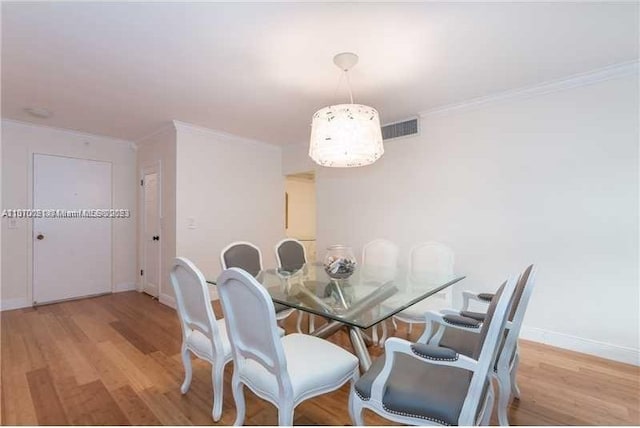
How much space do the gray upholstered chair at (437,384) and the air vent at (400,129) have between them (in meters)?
2.68

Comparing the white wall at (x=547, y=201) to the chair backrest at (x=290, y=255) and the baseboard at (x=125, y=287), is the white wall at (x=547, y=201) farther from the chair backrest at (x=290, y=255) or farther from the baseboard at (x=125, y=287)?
the baseboard at (x=125, y=287)

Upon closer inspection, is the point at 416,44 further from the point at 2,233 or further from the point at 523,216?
the point at 2,233

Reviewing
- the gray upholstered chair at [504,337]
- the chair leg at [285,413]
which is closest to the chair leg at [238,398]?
the chair leg at [285,413]

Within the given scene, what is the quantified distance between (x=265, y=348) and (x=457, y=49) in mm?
2327

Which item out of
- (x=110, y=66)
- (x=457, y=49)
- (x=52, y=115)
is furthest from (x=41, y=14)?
(x=457, y=49)

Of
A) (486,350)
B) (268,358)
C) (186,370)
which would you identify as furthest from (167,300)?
(486,350)

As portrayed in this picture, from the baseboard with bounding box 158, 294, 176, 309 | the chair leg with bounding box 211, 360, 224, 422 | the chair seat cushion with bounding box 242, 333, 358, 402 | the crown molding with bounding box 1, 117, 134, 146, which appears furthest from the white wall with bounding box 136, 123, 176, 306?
the chair seat cushion with bounding box 242, 333, 358, 402

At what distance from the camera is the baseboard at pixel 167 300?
3795 millimetres

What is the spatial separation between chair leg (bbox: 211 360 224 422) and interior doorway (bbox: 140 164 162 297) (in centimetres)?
288

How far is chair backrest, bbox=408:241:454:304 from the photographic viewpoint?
252cm

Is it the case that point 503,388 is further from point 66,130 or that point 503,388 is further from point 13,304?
point 66,130

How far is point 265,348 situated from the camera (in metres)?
1.37

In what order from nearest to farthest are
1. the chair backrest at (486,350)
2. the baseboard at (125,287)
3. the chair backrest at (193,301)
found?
the chair backrest at (486,350), the chair backrest at (193,301), the baseboard at (125,287)

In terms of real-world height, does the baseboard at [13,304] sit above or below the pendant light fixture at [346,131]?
below
